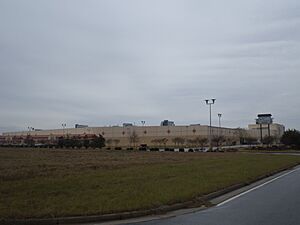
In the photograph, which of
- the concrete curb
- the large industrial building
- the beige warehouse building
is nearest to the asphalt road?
the concrete curb

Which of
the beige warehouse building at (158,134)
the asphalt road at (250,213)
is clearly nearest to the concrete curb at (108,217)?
the asphalt road at (250,213)

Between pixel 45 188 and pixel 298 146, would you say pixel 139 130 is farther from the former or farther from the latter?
pixel 45 188

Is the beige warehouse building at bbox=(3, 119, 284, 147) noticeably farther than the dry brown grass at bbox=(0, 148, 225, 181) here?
Yes

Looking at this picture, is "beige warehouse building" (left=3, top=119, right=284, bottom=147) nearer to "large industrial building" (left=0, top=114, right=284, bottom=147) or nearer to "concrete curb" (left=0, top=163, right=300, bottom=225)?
"large industrial building" (left=0, top=114, right=284, bottom=147)

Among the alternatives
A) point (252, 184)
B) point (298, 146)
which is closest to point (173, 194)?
point (252, 184)

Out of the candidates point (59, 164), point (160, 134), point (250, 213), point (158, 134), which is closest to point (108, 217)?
point (250, 213)

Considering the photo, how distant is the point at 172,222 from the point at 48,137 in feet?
577

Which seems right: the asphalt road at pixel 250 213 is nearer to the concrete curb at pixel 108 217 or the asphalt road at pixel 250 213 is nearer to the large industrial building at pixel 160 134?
the concrete curb at pixel 108 217

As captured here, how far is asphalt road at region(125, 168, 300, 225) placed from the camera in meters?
10.3

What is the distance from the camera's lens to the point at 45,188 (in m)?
15.2

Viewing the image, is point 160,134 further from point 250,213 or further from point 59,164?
point 250,213

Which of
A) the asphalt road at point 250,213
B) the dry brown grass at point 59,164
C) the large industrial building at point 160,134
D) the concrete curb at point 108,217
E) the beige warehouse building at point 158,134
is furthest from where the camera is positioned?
the beige warehouse building at point 158,134

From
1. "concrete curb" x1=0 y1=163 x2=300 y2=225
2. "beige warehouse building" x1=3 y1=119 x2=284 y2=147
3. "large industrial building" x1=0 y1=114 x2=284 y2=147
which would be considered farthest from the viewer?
"beige warehouse building" x1=3 y1=119 x2=284 y2=147

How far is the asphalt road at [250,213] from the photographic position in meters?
10.3
